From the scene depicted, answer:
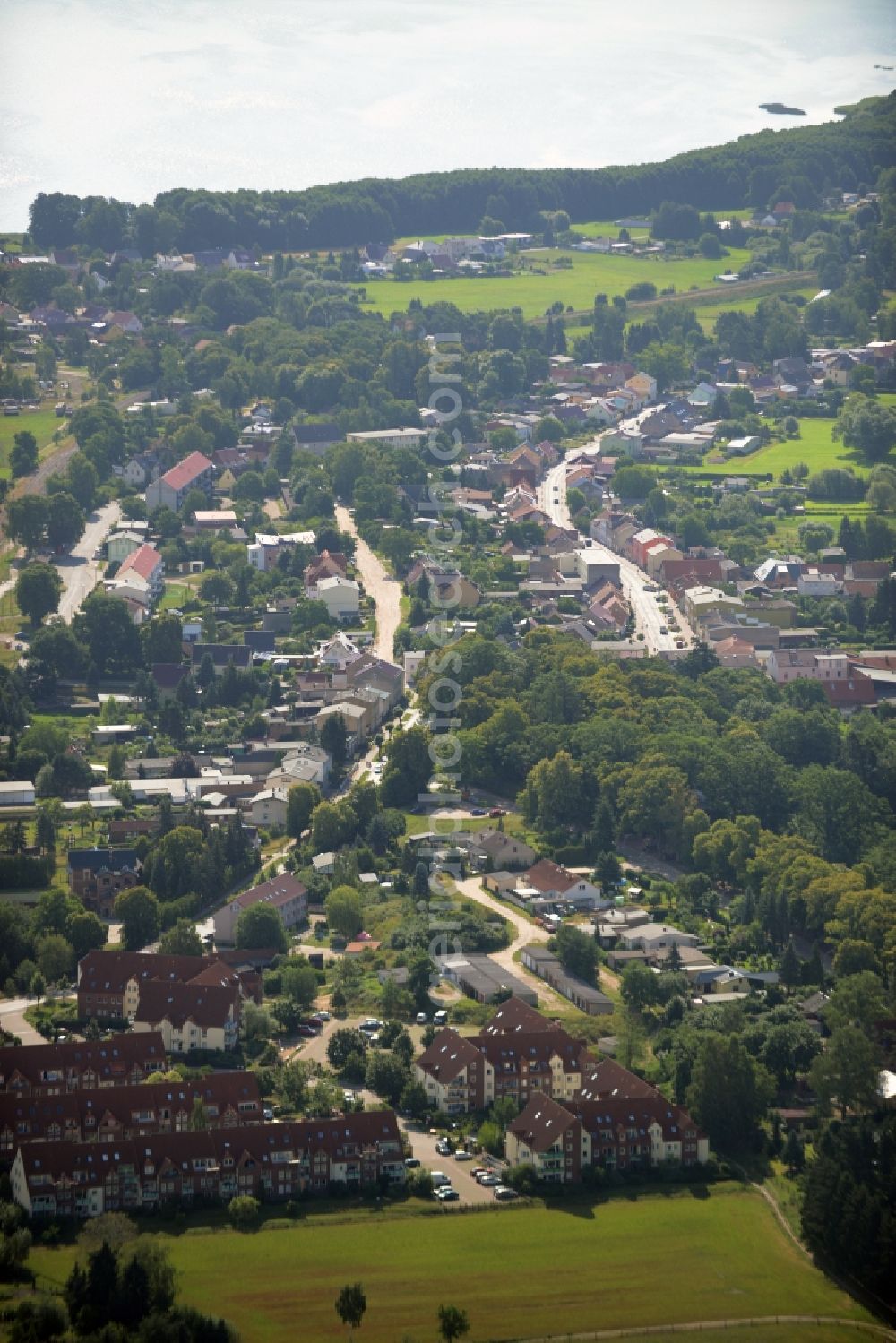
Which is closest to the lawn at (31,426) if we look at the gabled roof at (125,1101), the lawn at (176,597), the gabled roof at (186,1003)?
the lawn at (176,597)


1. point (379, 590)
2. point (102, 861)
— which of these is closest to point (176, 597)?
point (379, 590)

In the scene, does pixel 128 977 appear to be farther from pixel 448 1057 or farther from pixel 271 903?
pixel 448 1057

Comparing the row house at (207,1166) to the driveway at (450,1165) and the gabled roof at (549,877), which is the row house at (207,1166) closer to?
the driveway at (450,1165)

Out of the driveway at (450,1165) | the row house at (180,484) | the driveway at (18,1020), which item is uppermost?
the row house at (180,484)

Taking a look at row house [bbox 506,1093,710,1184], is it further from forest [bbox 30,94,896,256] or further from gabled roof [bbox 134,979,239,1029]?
forest [bbox 30,94,896,256]

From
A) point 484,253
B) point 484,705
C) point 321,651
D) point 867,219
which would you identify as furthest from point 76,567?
point 867,219

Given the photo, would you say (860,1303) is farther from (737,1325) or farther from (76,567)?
(76,567)
